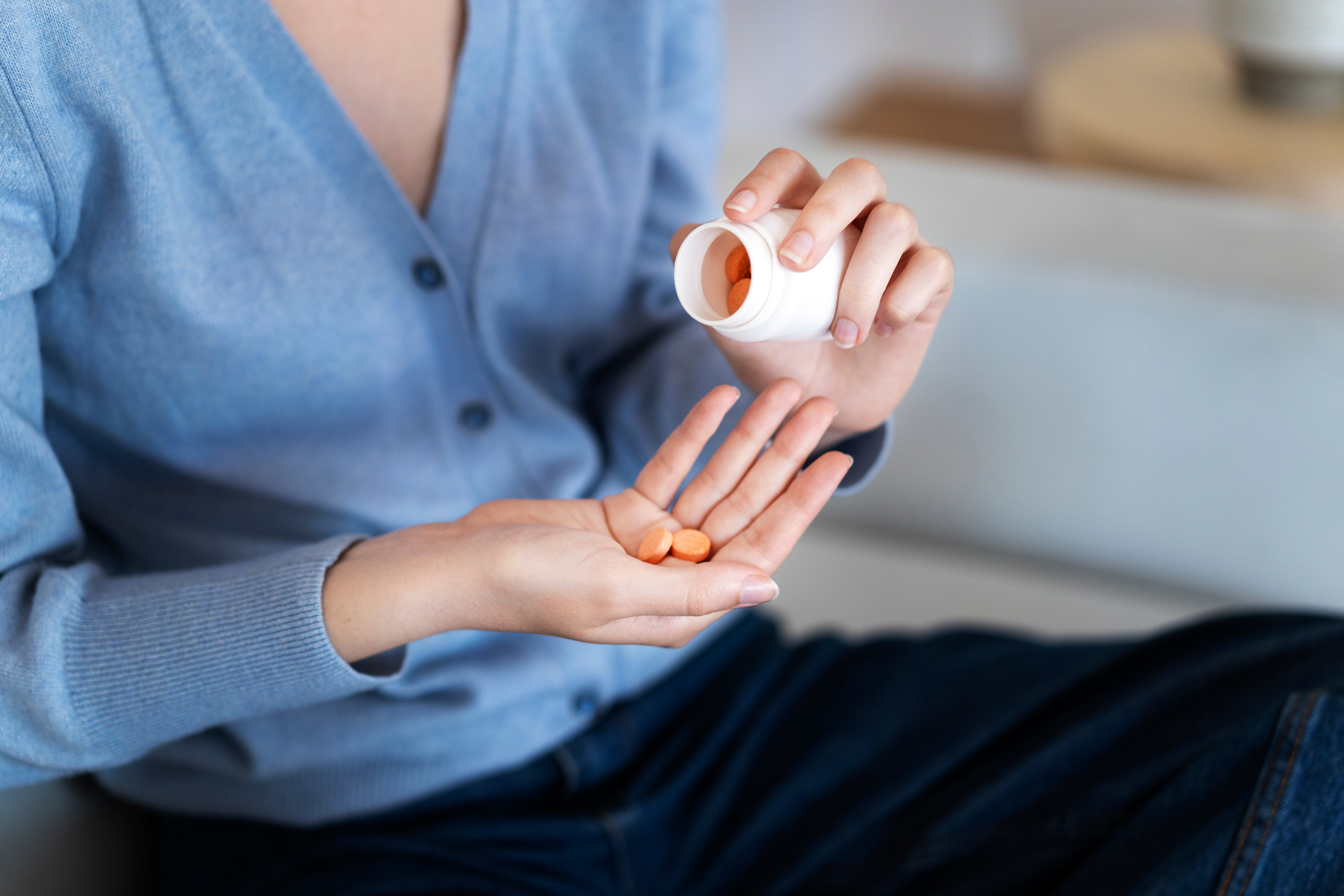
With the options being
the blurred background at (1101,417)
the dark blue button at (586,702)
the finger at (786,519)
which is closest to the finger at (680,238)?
the finger at (786,519)

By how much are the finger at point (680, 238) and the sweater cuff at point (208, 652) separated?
22 cm

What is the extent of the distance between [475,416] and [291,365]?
11 centimetres

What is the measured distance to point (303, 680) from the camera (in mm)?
536

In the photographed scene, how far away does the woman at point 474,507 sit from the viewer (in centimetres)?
52

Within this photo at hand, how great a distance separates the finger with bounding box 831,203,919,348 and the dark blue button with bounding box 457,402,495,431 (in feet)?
0.85

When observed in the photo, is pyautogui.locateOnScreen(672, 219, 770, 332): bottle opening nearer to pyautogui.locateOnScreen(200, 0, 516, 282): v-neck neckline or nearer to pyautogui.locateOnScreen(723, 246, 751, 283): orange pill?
pyautogui.locateOnScreen(723, 246, 751, 283): orange pill

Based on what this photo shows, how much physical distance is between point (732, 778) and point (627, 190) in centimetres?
39

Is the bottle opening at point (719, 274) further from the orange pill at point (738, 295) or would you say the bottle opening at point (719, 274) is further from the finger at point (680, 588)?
the finger at point (680, 588)

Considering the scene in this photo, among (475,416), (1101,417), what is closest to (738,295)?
(475,416)

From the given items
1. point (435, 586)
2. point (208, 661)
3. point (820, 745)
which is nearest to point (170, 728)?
point (208, 661)

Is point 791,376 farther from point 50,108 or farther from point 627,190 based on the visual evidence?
point 50,108

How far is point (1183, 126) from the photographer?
1.44 m

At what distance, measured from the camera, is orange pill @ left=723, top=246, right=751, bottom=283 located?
20.7 inches

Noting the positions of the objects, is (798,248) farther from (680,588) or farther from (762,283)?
(680,588)
